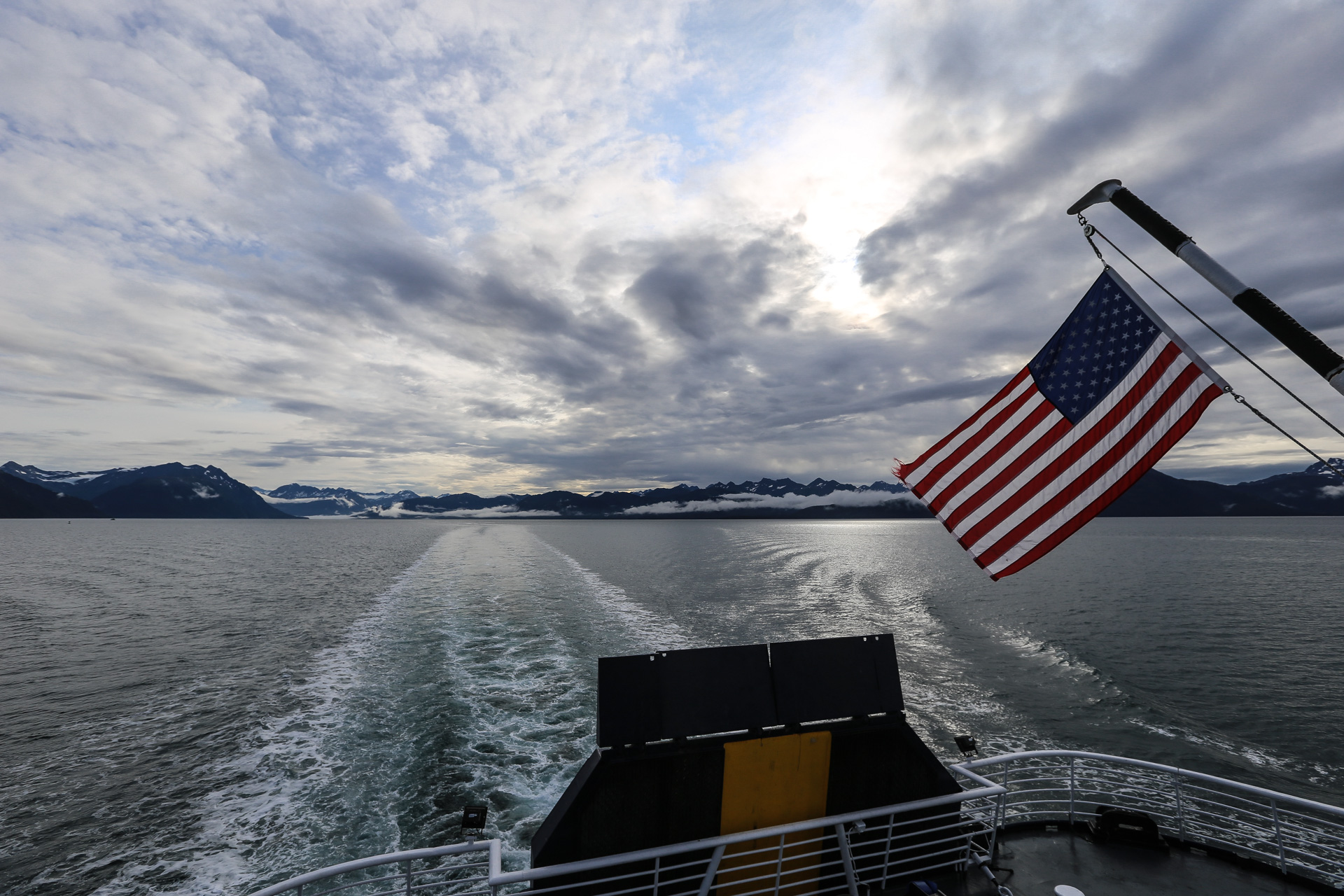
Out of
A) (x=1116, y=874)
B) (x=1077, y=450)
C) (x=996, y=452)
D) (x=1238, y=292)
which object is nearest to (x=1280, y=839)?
(x=1116, y=874)

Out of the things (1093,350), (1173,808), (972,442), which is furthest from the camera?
(1173,808)

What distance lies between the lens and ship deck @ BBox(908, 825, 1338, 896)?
6391 millimetres

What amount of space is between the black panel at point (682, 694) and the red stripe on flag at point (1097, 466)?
3.70 meters

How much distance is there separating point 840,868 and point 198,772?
15151 millimetres

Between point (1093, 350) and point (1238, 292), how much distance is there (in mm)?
2555

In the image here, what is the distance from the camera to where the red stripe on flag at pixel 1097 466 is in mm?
6066

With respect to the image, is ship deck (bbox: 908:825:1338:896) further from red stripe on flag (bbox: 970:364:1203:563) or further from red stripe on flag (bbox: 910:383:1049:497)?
red stripe on flag (bbox: 910:383:1049:497)

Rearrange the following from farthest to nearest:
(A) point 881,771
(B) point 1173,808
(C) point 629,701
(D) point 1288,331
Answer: (B) point 1173,808
(A) point 881,771
(C) point 629,701
(D) point 1288,331

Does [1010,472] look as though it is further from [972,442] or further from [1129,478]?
[1129,478]

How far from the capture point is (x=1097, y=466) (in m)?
6.73

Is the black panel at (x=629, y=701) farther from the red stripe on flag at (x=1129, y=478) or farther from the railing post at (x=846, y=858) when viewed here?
the red stripe on flag at (x=1129, y=478)

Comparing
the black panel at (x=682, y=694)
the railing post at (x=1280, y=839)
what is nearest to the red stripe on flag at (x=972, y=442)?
the black panel at (x=682, y=694)

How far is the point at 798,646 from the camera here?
6.23m

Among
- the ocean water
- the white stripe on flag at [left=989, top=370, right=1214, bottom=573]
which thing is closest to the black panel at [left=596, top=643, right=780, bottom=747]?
the white stripe on flag at [left=989, top=370, right=1214, bottom=573]
